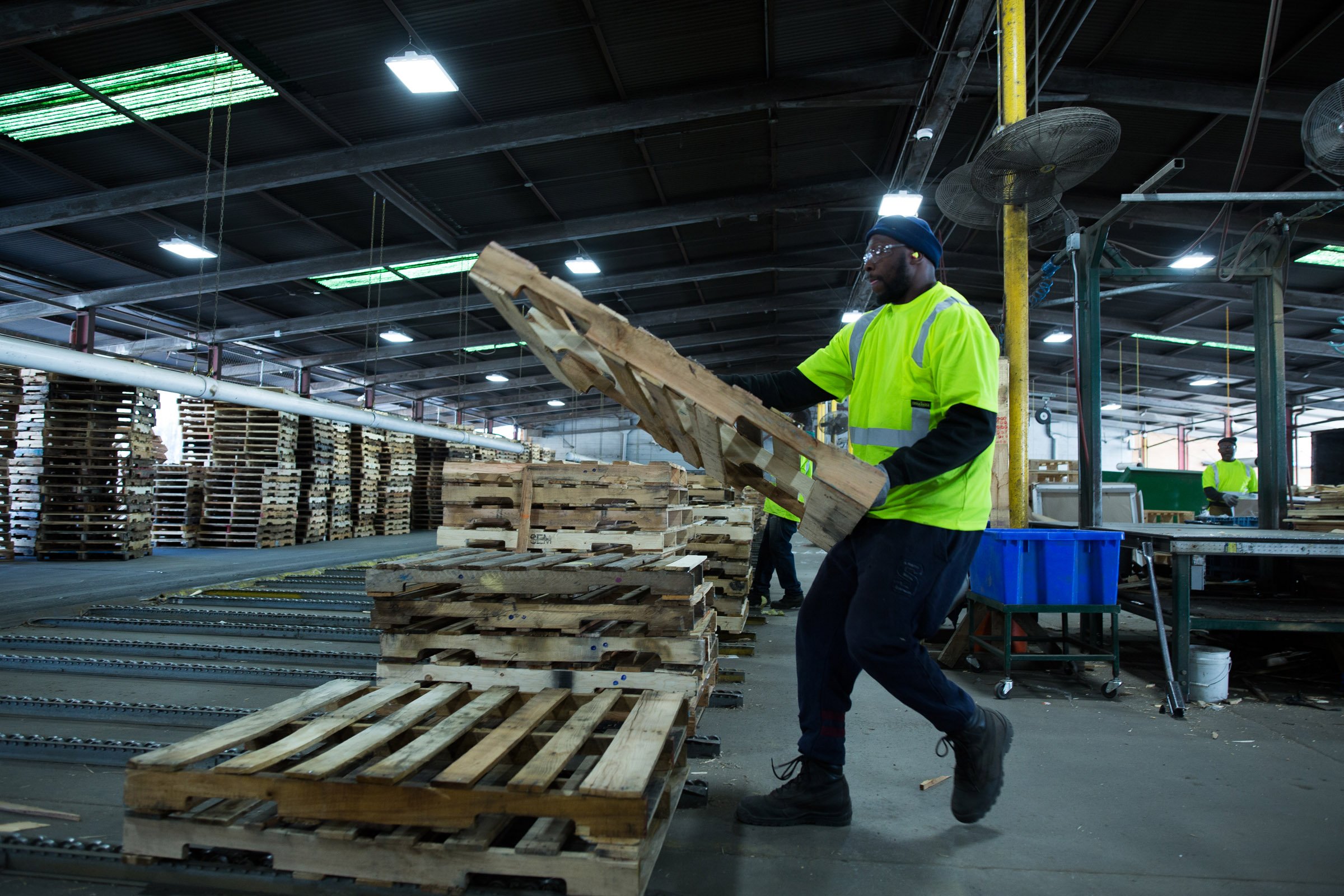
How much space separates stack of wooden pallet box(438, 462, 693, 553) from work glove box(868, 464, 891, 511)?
3.10 m

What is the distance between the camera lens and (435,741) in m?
2.33

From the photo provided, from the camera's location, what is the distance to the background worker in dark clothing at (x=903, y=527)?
7.95 feet

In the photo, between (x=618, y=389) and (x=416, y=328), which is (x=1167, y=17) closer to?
(x=618, y=389)

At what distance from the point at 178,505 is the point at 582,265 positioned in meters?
9.47

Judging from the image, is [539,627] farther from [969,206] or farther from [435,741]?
[969,206]

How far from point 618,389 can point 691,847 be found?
1.60 meters

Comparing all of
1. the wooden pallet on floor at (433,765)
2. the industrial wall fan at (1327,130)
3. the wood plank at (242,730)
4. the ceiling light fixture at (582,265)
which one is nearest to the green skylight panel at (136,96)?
the ceiling light fixture at (582,265)

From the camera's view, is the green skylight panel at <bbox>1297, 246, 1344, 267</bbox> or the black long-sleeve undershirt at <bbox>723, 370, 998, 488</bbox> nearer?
the black long-sleeve undershirt at <bbox>723, 370, 998, 488</bbox>

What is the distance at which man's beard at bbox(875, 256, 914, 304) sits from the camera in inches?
105

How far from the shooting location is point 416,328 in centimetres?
1917

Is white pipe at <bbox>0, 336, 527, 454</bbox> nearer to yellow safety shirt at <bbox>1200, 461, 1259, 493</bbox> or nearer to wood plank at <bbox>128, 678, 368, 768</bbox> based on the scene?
wood plank at <bbox>128, 678, 368, 768</bbox>

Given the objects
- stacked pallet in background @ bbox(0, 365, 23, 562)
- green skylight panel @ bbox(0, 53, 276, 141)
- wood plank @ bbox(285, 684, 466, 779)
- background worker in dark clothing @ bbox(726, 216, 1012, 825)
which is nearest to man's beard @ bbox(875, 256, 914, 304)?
background worker in dark clothing @ bbox(726, 216, 1012, 825)

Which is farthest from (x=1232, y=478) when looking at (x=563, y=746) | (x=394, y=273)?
(x=394, y=273)

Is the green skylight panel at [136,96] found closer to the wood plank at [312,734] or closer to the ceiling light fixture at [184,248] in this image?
the ceiling light fixture at [184,248]
